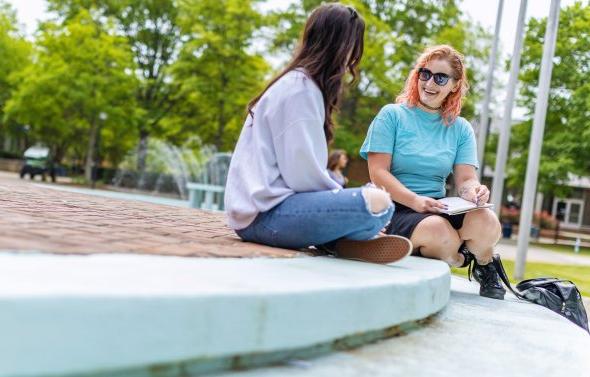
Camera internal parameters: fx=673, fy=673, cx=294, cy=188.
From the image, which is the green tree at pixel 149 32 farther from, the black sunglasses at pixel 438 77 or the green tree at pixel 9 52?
the black sunglasses at pixel 438 77

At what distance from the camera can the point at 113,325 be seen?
1.58 metres

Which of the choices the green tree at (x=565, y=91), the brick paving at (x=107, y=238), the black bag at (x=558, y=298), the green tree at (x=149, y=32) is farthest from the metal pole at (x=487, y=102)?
the green tree at (x=149, y=32)

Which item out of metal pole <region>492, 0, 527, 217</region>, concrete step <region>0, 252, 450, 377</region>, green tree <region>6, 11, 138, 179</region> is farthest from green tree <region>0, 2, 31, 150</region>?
concrete step <region>0, 252, 450, 377</region>

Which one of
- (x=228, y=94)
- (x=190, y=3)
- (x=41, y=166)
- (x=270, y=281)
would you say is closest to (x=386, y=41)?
(x=228, y=94)

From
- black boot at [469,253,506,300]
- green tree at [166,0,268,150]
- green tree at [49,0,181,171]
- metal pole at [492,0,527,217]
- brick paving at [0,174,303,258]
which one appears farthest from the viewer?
green tree at [49,0,181,171]

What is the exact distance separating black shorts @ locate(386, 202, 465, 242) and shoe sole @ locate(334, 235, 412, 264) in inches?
23.7

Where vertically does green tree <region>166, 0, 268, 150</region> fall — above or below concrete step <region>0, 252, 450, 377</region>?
above

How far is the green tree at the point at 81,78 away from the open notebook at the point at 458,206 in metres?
25.7

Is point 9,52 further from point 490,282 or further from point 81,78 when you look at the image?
point 490,282

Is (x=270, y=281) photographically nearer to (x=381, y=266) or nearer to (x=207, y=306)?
(x=207, y=306)

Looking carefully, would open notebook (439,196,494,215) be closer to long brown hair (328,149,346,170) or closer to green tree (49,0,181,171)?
long brown hair (328,149,346,170)

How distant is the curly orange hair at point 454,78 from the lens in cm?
400

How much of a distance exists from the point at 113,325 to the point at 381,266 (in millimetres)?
1705

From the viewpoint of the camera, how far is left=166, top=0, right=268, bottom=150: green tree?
26.1m
